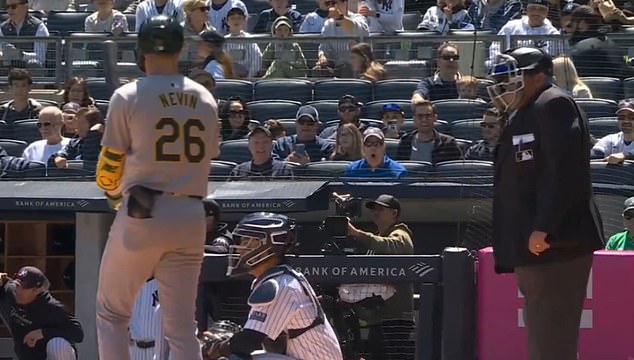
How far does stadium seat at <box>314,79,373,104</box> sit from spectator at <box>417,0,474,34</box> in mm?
1378

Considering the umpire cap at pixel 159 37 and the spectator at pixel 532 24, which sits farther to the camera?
the spectator at pixel 532 24

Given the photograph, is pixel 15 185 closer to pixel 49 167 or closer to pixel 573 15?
pixel 49 167

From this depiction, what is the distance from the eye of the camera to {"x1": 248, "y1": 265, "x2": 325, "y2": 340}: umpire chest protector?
5820mm

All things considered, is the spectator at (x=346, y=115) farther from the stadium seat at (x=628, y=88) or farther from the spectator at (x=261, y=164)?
the stadium seat at (x=628, y=88)

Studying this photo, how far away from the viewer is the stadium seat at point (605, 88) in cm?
1138

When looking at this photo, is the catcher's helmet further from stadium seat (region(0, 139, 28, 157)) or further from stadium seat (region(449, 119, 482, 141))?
stadium seat (region(0, 139, 28, 157))

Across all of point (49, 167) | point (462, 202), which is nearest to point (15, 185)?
point (49, 167)

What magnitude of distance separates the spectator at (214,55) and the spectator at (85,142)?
1.33 m

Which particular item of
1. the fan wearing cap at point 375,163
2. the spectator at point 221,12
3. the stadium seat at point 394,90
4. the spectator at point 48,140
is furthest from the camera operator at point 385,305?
the spectator at point 221,12

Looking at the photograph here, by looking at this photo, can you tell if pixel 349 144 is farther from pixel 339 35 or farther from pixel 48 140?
pixel 48 140

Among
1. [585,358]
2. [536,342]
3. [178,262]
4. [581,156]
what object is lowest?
[585,358]

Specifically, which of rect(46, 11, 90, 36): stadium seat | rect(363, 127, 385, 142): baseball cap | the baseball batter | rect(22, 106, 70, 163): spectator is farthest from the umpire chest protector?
rect(46, 11, 90, 36): stadium seat

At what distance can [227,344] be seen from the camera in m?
6.70

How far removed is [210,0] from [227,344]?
7381 millimetres
